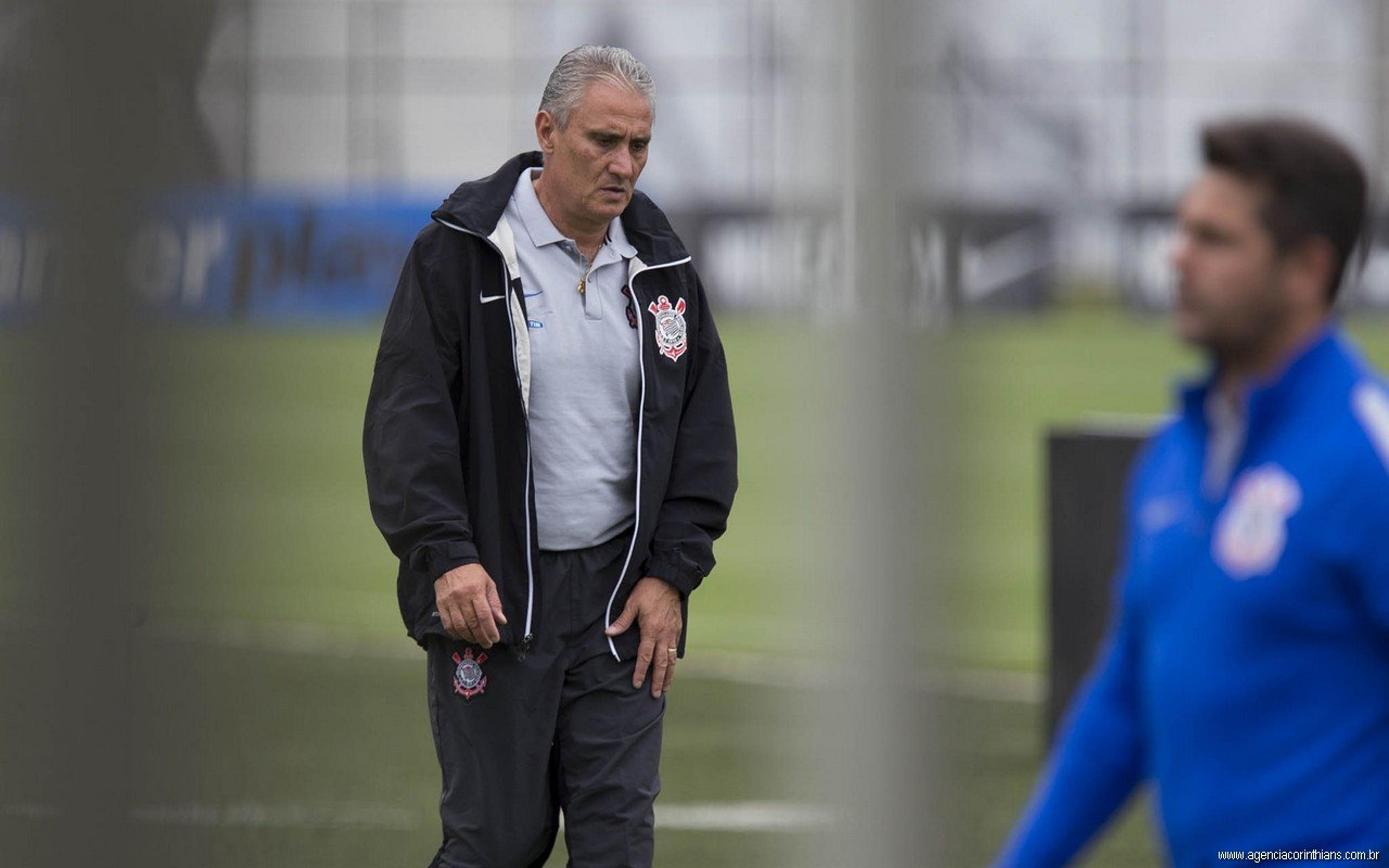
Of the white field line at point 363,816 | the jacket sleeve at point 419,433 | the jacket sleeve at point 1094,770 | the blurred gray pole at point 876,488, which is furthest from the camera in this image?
the jacket sleeve at point 419,433

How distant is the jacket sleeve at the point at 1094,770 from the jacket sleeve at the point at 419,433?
996mm

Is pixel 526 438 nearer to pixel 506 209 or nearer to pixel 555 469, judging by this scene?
pixel 555 469

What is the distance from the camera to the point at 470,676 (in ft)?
9.15

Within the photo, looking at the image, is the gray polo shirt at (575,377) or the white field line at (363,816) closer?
the white field line at (363,816)

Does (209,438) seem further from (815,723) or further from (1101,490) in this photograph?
(1101,490)

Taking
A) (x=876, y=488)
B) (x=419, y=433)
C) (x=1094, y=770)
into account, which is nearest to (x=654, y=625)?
(x=419, y=433)

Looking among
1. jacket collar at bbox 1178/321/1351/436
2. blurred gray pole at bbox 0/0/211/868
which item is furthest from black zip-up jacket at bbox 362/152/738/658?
jacket collar at bbox 1178/321/1351/436

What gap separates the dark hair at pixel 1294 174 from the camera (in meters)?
1.76

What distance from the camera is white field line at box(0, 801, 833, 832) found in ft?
5.48

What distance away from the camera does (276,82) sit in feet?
7.66

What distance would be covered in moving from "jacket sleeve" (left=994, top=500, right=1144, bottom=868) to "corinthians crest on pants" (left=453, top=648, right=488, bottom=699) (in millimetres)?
1032

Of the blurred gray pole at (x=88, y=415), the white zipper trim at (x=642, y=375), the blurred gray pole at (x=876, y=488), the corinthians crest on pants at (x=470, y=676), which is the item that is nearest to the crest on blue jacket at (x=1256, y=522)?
the blurred gray pole at (x=876, y=488)

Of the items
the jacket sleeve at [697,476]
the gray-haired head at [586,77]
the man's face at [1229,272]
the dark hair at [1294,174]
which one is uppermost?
the gray-haired head at [586,77]

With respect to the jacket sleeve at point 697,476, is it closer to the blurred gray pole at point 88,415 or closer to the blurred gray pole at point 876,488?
the blurred gray pole at point 88,415
